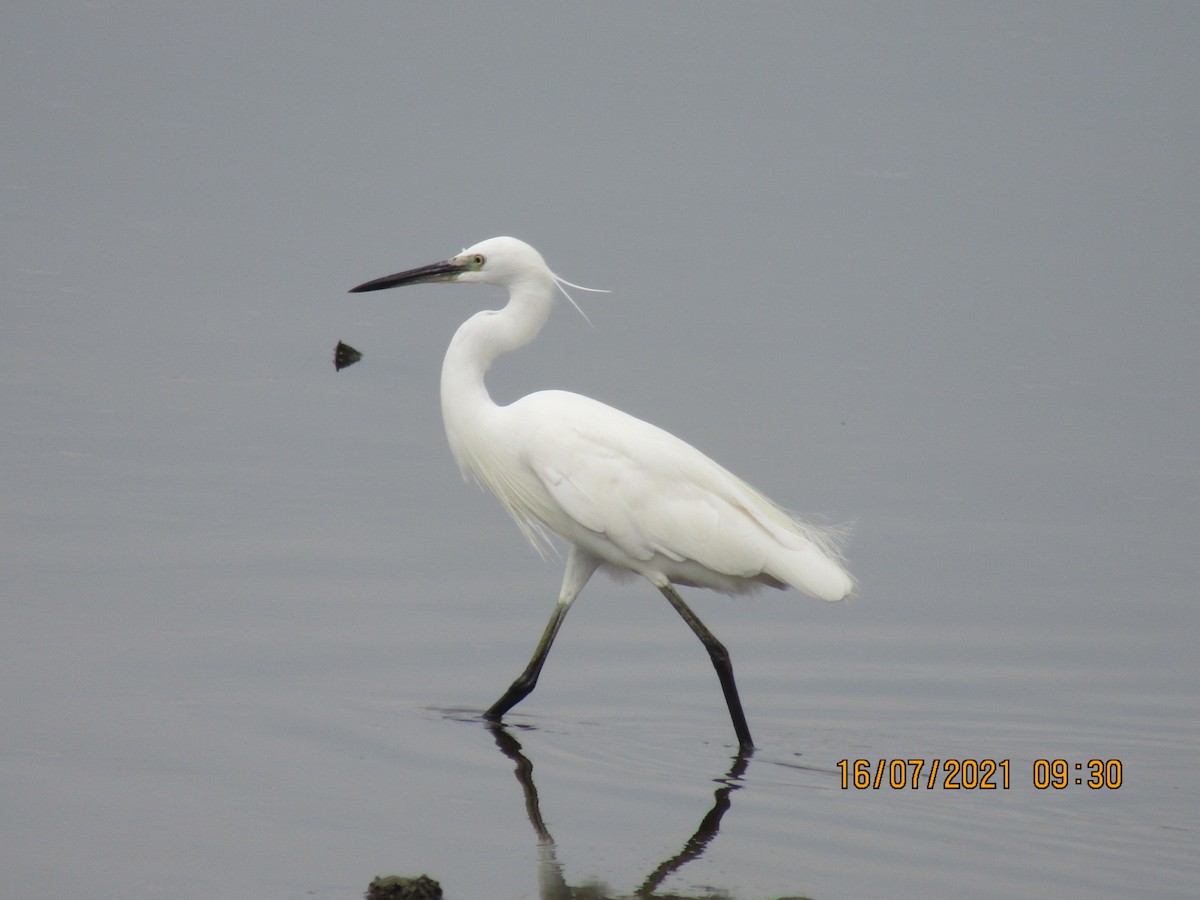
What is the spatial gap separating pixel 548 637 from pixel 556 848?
1343 millimetres

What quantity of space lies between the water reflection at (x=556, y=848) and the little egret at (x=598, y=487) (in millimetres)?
267

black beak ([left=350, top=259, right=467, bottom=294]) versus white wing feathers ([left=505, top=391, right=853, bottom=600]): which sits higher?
black beak ([left=350, top=259, right=467, bottom=294])

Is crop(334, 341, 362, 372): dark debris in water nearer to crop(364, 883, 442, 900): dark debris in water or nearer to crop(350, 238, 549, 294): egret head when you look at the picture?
crop(350, 238, 549, 294): egret head

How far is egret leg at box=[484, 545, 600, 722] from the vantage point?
570cm

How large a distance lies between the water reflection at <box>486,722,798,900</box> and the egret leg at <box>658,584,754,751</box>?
0.26 ft

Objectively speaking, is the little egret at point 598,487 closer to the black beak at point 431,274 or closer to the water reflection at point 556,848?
the black beak at point 431,274

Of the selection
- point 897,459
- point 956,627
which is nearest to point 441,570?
point 956,627

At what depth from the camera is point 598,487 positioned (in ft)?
19.1

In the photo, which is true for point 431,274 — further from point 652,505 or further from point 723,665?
point 723,665

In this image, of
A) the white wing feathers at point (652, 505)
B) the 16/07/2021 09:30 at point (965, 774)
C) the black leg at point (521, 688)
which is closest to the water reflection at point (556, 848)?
the black leg at point (521, 688)

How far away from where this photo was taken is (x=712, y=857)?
15.0 feet

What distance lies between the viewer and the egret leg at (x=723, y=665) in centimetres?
565
